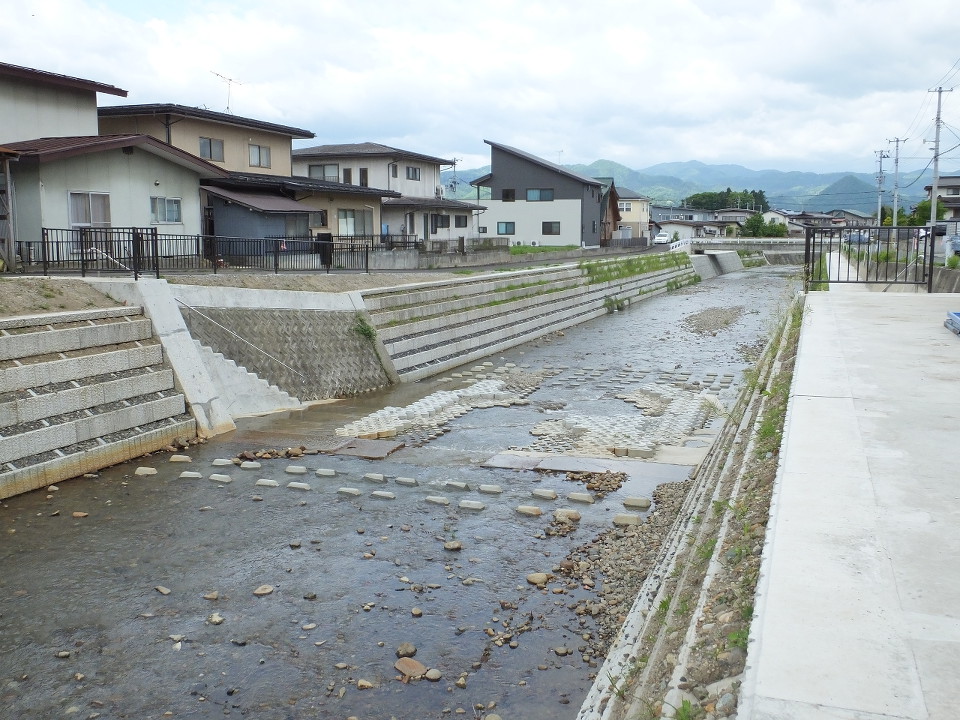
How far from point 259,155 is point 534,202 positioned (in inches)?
1260

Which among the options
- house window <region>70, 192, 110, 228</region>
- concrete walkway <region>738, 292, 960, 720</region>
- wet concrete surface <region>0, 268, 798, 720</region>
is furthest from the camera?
house window <region>70, 192, 110, 228</region>

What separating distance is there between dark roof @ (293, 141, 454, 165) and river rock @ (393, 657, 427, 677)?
40662 millimetres

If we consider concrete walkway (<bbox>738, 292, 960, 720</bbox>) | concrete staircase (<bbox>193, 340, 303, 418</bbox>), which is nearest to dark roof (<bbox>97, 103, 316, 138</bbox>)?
concrete staircase (<bbox>193, 340, 303, 418</bbox>)

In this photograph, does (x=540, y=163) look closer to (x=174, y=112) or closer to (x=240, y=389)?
(x=174, y=112)

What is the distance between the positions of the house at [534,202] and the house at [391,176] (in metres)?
16.1

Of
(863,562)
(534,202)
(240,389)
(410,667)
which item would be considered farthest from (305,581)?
(534,202)

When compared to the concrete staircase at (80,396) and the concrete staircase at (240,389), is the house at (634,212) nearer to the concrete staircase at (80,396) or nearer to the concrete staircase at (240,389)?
the concrete staircase at (240,389)

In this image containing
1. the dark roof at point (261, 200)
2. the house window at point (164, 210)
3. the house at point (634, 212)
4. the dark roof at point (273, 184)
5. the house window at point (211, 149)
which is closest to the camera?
the house window at point (164, 210)

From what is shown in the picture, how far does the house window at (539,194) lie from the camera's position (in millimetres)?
63875

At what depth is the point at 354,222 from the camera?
124 ft

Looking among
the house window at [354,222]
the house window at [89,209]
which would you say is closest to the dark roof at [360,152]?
the house window at [354,222]

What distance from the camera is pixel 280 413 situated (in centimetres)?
1456

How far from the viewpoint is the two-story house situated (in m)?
21.6

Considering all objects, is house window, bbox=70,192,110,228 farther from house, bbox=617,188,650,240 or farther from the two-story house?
house, bbox=617,188,650,240
